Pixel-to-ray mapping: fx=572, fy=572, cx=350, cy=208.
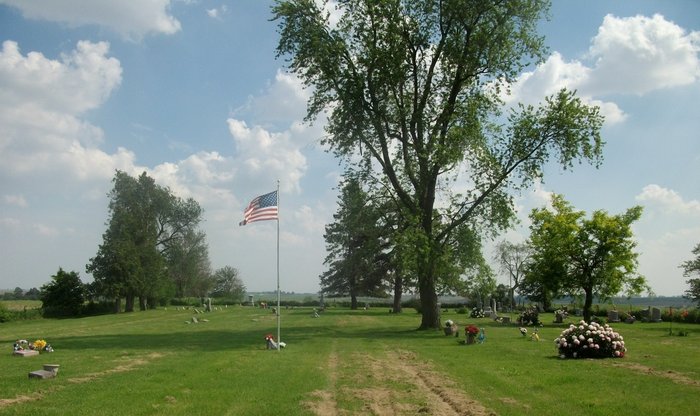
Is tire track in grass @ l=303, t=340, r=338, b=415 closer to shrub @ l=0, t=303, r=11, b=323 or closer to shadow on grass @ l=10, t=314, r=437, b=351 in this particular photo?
shadow on grass @ l=10, t=314, r=437, b=351

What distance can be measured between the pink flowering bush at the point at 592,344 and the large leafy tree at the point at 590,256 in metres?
19.5

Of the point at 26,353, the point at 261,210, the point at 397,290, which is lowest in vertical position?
the point at 26,353

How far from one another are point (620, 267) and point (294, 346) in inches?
891

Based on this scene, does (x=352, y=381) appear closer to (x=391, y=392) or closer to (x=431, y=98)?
(x=391, y=392)

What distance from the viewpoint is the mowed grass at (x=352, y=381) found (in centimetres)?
1009

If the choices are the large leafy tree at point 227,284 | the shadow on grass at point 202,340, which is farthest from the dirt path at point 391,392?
the large leafy tree at point 227,284

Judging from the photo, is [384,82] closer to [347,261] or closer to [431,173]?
[431,173]

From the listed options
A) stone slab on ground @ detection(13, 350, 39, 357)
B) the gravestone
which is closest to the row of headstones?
stone slab on ground @ detection(13, 350, 39, 357)

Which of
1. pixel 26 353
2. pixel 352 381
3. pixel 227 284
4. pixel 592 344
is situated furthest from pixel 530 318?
pixel 227 284

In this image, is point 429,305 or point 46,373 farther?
point 429,305

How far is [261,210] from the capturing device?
69.2 ft

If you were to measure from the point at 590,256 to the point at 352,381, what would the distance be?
26759mm

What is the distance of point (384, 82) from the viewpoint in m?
29.8

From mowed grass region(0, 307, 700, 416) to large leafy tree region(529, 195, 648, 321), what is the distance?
13.7 m
